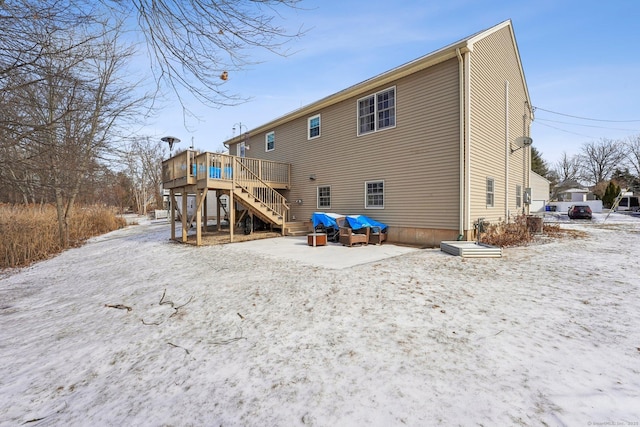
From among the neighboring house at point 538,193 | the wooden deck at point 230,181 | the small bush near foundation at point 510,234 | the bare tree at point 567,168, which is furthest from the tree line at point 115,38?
the bare tree at point 567,168

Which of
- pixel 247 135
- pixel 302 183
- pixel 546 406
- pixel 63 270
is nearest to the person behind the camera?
pixel 546 406

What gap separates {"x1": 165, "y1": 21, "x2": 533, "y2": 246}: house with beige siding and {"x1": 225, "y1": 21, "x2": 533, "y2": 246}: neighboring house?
0.03 metres

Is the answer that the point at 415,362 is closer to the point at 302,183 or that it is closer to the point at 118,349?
the point at 118,349

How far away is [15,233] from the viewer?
30.3ft

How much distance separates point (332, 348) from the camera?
285cm

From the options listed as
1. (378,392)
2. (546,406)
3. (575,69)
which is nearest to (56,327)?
(378,392)

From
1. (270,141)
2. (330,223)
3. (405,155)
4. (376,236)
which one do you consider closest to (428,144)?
(405,155)

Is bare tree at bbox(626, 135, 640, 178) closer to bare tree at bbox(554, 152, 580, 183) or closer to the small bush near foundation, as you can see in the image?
bare tree at bbox(554, 152, 580, 183)

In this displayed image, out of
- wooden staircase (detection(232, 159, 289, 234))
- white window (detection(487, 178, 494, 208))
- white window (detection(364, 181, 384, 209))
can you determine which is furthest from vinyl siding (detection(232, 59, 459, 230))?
white window (detection(487, 178, 494, 208))

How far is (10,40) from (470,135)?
985 cm

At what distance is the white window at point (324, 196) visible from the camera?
12063 millimetres

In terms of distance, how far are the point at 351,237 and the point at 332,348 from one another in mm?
6295

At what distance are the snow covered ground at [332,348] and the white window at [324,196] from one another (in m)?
6.54

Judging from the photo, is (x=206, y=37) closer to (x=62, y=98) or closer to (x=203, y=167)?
(x=62, y=98)
